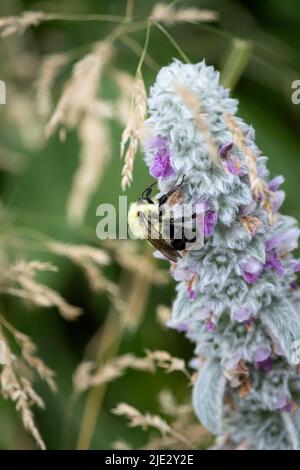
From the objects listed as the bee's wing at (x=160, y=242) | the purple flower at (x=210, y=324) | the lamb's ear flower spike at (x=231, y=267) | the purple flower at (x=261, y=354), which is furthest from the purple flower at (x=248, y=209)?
the purple flower at (x=261, y=354)

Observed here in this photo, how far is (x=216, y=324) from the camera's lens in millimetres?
2395

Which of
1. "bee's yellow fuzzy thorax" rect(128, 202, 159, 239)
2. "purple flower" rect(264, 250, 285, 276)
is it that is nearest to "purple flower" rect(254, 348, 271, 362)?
"purple flower" rect(264, 250, 285, 276)

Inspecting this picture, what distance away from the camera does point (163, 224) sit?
85.4 inches

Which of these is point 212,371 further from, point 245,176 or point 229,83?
point 229,83

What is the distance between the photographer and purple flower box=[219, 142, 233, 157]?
2.07m

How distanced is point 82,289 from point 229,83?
56.8 inches

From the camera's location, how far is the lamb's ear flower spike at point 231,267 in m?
2.03

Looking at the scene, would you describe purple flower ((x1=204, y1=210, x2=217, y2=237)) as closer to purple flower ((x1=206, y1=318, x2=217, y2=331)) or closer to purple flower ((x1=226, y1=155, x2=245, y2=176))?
purple flower ((x1=226, y1=155, x2=245, y2=176))

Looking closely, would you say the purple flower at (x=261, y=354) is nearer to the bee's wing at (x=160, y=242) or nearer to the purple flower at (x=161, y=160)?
the bee's wing at (x=160, y=242)

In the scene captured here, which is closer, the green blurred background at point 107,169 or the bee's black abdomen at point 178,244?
the bee's black abdomen at point 178,244

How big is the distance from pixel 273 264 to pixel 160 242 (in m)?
0.35

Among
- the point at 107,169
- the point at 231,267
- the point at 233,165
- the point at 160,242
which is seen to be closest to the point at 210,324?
the point at 231,267

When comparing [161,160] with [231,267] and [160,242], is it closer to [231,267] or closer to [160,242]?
[160,242]
